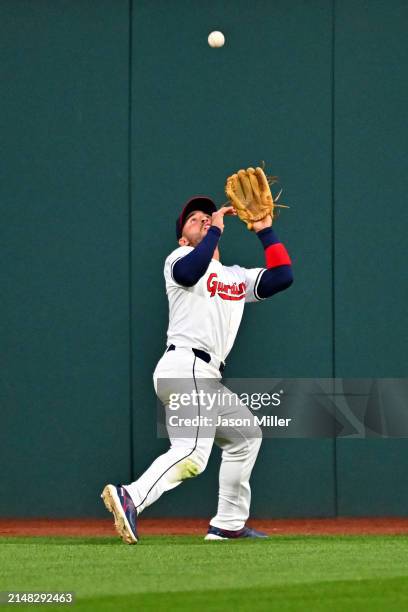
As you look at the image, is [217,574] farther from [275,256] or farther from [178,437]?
[275,256]

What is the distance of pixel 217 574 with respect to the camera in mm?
4770

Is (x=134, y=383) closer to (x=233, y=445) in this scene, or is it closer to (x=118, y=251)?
(x=118, y=251)

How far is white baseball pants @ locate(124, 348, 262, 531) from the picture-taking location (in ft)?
19.6

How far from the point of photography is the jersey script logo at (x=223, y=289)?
6406mm

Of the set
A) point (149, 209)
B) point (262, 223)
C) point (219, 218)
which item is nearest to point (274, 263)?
point (262, 223)

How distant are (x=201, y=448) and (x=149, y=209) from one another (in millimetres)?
2160

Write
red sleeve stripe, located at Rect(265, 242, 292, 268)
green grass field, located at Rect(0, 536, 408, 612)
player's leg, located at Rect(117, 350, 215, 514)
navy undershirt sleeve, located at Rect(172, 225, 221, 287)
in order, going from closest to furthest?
green grass field, located at Rect(0, 536, 408, 612), player's leg, located at Rect(117, 350, 215, 514), navy undershirt sleeve, located at Rect(172, 225, 221, 287), red sleeve stripe, located at Rect(265, 242, 292, 268)

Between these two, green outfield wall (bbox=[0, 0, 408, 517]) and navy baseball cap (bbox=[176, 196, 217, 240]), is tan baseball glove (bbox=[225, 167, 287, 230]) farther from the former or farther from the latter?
green outfield wall (bbox=[0, 0, 408, 517])

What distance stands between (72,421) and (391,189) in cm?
244

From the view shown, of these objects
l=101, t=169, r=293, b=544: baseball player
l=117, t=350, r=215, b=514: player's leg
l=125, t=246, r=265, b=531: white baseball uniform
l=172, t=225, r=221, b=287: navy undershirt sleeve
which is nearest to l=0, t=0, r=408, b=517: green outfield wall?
l=101, t=169, r=293, b=544: baseball player

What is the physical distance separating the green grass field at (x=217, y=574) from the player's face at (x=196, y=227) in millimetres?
1577

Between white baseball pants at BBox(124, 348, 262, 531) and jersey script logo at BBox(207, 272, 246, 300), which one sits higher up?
jersey script logo at BBox(207, 272, 246, 300)

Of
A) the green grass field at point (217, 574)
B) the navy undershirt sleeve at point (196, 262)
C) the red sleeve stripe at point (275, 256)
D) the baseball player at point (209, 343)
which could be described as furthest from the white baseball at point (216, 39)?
the green grass field at point (217, 574)

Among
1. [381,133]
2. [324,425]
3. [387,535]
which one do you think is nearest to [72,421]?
[324,425]
